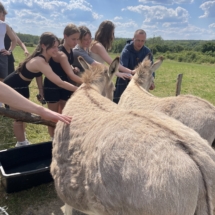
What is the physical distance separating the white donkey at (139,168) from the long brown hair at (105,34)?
3.18m

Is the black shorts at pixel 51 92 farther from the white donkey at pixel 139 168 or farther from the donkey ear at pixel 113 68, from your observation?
the white donkey at pixel 139 168

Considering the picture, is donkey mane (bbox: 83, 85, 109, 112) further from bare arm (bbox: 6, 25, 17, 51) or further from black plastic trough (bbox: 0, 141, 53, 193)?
bare arm (bbox: 6, 25, 17, 51)

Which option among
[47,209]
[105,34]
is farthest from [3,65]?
[47,209]

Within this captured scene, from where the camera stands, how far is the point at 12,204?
12.4 ft

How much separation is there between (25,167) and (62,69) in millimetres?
1838

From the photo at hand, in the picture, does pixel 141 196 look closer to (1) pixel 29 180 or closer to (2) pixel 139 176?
(2) pixel 139 176

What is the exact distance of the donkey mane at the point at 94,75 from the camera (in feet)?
12.3

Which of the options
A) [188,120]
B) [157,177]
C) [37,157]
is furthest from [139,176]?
[37,157]

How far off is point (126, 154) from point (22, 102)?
129 centimetres

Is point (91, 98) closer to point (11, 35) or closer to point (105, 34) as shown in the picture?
point (105, 34)

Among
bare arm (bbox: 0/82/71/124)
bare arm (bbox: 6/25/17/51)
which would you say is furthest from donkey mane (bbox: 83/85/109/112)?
bare arm (bbox: 6/25/17/51)

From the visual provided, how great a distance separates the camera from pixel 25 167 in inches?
176

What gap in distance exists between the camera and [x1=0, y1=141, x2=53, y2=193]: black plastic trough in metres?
3.80

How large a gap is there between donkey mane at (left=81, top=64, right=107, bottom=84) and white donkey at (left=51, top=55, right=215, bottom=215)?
1220mm
